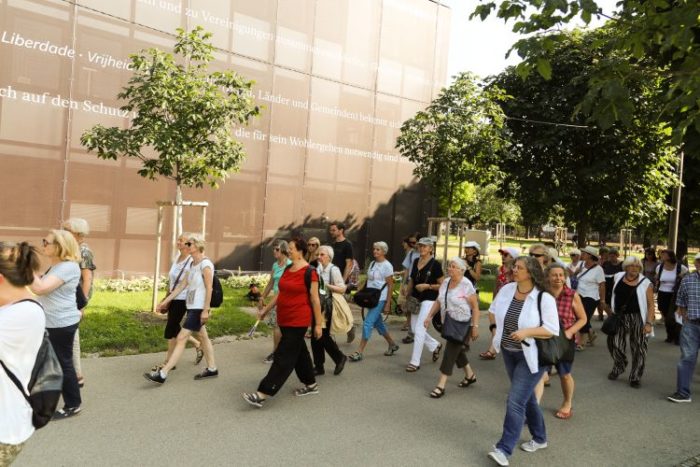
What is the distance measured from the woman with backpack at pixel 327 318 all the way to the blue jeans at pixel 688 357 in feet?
12.8

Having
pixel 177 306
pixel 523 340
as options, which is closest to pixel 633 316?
pixel 523 340

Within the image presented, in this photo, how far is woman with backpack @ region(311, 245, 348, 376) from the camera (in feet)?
23.1

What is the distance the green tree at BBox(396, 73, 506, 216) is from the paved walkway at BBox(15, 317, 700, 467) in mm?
7097

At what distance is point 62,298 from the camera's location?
Result: 5.01m

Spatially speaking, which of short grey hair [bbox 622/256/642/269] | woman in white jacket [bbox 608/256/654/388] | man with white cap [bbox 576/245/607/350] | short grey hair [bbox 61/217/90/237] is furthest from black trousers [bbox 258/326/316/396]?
man with white cap [bbox 576/245/607/350]

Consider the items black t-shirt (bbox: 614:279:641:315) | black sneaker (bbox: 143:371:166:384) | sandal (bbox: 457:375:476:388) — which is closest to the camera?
black sneaker (bbox: 143:371:166:384)

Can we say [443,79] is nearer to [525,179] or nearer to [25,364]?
[525,179]

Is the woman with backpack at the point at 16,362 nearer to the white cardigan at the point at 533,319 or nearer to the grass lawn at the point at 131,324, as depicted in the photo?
the white cardigan at the point at 533,319

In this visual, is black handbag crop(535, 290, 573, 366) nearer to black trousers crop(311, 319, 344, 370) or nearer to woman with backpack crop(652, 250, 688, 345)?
black trousers crop(311, 319, 344, 370)

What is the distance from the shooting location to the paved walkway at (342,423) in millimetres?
4582

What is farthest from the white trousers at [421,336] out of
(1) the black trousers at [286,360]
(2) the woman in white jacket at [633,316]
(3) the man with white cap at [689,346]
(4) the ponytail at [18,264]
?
(4) the ponytail at [18,264]

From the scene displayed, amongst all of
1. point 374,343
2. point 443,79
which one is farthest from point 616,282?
point 443,79

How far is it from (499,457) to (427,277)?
3.50m

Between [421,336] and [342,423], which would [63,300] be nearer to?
[342,423]
